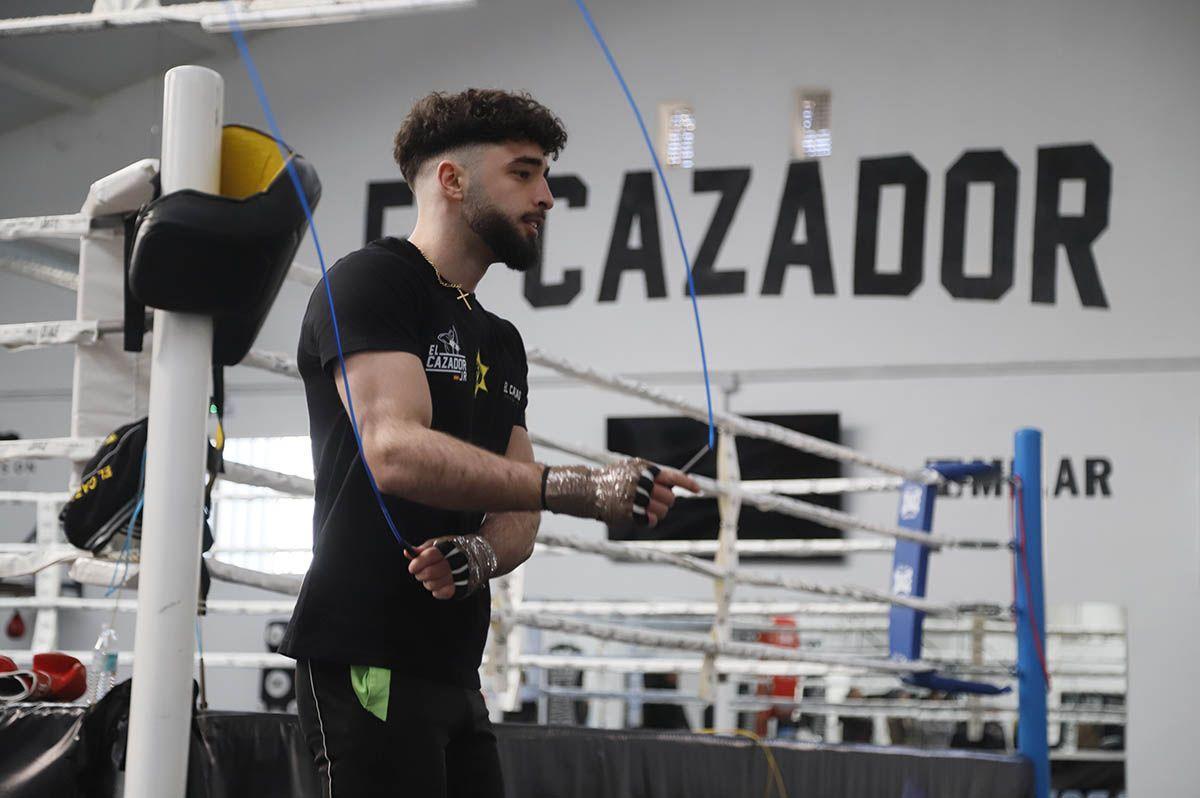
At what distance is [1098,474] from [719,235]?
8.92ft

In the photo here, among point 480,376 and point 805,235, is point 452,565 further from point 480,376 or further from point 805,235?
point 805,235

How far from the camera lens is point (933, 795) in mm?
2846

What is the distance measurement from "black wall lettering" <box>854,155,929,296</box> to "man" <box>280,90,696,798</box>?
679 cm

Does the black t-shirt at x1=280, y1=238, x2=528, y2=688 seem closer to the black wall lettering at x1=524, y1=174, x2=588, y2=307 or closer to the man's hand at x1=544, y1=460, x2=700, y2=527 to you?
the man's hand at x1=544, y1=460, x2=700, y2=527

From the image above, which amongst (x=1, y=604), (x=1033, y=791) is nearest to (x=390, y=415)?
(x=1033, y=791)

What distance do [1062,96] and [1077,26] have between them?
1.43 feet

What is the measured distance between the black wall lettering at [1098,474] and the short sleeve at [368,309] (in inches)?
270

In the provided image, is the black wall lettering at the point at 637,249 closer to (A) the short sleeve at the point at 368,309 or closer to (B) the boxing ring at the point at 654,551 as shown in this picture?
(B) the boxing ring at the point at 654,551

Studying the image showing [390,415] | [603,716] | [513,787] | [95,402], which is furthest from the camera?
[603,716]

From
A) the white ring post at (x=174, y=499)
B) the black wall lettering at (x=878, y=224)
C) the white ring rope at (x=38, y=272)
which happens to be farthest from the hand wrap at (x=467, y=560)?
the black wall lettering at (x=878, y=224)

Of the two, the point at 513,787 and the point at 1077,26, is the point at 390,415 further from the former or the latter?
the point at 1077,26

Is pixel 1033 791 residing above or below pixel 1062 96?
below

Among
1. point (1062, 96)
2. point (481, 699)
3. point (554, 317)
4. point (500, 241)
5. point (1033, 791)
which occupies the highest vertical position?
point (1062, 96)

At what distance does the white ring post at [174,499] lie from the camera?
51.5 inches
